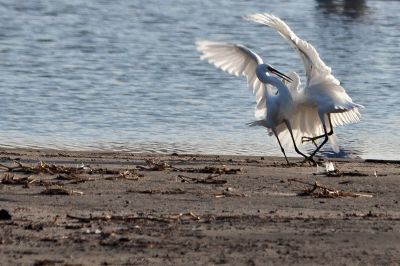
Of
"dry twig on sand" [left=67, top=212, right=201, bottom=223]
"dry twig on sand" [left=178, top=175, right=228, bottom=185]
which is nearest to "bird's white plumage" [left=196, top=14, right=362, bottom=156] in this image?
Result: "dry twig on sand" [left=178, top=175, right=228, bottom=185]

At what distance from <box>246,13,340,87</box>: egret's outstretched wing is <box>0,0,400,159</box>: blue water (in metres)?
1.70

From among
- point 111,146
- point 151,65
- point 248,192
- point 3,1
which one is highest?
point 248,192

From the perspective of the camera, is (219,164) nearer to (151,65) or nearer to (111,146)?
(111,146)

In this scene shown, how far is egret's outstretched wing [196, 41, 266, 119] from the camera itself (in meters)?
15.0

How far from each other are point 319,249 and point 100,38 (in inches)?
820

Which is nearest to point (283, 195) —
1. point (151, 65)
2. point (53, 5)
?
point (151, 65)

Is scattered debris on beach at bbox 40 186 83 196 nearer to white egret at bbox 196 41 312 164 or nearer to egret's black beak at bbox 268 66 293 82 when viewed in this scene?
white egret at bbox 196 41 312 164

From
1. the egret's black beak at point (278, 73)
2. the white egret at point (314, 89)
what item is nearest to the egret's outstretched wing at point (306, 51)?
the white egret at point (314, 89)

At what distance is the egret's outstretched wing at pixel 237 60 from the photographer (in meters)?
15.0

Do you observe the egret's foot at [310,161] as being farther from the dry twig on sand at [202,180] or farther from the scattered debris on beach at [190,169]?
the dry twig on sand at [202,180]

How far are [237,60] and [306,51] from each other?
1463 mm

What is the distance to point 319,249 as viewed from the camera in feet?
27.5

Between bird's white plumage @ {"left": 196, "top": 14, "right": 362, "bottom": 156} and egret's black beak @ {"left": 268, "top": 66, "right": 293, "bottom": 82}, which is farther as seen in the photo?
egret's black beak @ {"left": 268, "top": 66, "right": 293, "bottom": 82}

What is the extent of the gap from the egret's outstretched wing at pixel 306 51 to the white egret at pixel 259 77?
344mm
